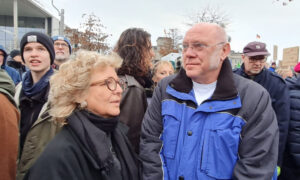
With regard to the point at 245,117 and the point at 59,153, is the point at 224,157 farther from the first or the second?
the point at 59,153

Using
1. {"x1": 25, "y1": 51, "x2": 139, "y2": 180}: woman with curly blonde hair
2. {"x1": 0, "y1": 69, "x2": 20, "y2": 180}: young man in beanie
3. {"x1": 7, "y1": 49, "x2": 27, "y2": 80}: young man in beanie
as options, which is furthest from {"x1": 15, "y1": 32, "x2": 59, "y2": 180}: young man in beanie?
{"x1": 7, "y1": 49, "x2": 27, "y2": 80}: young man in beanie

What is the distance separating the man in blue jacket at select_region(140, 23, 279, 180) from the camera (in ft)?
5.40

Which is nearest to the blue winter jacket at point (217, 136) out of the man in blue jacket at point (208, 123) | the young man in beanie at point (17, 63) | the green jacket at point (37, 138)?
the man in blue jacket at point (208, 123)

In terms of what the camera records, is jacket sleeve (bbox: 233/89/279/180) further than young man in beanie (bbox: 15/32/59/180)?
No

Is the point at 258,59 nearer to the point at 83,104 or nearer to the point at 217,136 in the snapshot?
the point at 217,136

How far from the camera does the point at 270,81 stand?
3.15 m

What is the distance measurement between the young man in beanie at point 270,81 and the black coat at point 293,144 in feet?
0.27

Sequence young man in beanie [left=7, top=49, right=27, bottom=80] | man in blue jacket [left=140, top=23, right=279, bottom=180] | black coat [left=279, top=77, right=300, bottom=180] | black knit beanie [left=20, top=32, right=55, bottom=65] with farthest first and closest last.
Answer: young man in beanie [left=7, top=49, right=27, bottom=80]
black coat [left=279, top=77, right=300, bottom=180]
black knit beanie [left=20, top=32, right=55, bottom=65]
man in blue jacket [left=140, top=23, right=279, bottom=180]

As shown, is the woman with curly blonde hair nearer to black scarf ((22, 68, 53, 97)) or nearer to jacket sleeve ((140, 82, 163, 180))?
jacket sleeve ((140, 82, 163, 180))

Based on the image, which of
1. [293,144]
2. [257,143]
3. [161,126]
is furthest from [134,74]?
[293,144]

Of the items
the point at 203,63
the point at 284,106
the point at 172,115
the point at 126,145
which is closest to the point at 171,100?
the point at 172,115

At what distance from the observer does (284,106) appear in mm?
2812

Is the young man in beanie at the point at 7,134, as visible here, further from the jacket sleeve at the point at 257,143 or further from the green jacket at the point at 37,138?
the jacket sleeve at the point at 257,143

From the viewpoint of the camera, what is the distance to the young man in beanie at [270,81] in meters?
2.79
